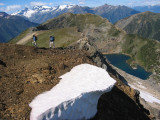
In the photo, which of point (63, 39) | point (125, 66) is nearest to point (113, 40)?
point (125, 66)

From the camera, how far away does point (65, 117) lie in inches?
370

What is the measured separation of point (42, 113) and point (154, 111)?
97.0 ft

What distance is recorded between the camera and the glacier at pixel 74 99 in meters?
8.88

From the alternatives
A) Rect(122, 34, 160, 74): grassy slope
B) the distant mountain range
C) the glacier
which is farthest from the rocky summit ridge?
the distant mountain range

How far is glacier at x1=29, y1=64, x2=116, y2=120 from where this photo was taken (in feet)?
29.1

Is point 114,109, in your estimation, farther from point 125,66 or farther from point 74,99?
point 125,66

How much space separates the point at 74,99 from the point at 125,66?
120593 mm

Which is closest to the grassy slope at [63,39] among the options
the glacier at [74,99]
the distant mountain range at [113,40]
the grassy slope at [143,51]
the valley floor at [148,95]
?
the valley floor at [148,95]

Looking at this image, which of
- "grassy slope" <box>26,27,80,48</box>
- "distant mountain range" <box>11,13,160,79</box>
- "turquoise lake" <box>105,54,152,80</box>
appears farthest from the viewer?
"distant mountain range" <box>11,13,160,79</box>

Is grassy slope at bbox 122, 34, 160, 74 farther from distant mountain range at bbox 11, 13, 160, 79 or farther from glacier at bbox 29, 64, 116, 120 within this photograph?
glacier at bbox 29, 64, 116, 120

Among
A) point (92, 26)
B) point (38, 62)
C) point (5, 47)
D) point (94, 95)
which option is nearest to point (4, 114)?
point (94, 95)

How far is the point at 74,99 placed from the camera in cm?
963

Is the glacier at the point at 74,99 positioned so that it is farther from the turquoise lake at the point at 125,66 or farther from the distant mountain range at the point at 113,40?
the distant mountain range at the point at 113,40

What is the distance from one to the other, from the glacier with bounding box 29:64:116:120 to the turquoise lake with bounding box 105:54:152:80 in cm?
9725
